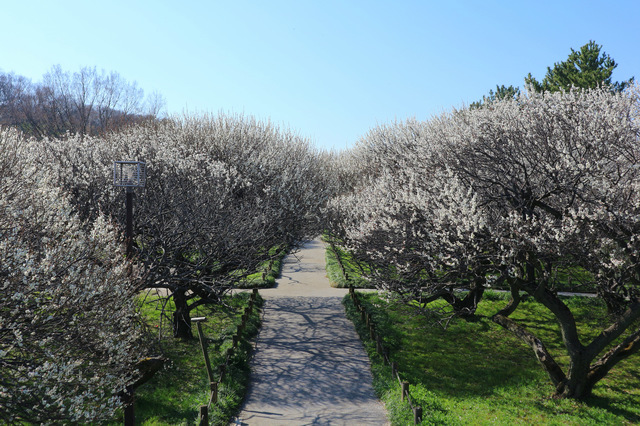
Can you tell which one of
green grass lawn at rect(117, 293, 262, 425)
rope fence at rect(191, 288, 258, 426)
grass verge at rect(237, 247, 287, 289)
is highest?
grass verge at rect(237, 247, 287, 289)

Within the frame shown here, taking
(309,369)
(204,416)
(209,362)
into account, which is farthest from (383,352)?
(204,416)

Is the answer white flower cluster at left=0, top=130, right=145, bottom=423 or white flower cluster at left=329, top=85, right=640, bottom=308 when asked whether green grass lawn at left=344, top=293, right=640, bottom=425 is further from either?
white flower cluster at left=0, top=130, right=145, bottom=423

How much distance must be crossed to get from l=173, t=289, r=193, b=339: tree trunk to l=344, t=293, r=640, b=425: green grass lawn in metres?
5.90

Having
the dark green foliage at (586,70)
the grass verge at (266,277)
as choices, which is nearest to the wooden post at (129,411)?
the grass verge at (266,277)

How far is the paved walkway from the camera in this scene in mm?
10344

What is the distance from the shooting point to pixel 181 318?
1548 centimetres

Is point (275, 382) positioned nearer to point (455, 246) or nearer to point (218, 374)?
point (218, 374)

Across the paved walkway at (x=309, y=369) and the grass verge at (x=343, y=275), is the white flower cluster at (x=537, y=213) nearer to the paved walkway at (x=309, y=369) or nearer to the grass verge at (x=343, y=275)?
the paved walkway at (x=309, y=369)

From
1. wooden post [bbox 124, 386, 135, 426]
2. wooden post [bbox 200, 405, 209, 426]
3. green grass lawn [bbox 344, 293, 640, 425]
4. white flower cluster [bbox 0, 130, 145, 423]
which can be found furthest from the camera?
green grass lawn [bbox 344, 293, 640, 425]

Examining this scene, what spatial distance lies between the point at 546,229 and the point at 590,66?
3168 centimetres

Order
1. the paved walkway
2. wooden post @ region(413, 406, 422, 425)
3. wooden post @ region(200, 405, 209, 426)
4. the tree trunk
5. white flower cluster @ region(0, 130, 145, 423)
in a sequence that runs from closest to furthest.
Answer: white flower cluster @ region(0, 130, 145, 423)
wooden post @ region(200, 405, 209, 426)
wooden post @ region(413, 406, 422, 425)
the paved walkway
the tree trunk

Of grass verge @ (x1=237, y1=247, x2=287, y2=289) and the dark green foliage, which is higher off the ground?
the dark green foliage

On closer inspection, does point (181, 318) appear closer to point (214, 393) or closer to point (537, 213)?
point (214, 393)

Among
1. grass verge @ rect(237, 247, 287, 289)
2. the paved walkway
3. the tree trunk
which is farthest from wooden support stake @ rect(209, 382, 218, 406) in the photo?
grass verge @ rect(237, 247, 287, 289)
